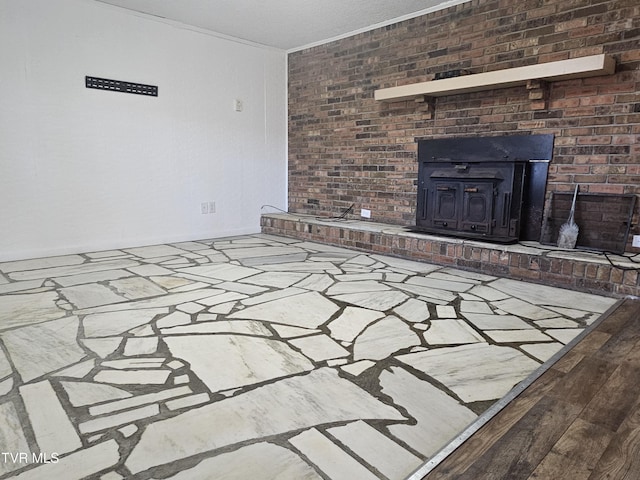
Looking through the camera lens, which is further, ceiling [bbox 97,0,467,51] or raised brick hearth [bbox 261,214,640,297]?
ceiling [bbox 97,0,467,51]

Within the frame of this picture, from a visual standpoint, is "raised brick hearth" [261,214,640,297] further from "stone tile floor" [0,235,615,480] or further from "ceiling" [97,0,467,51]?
"ceiling" [97,0,467,51]

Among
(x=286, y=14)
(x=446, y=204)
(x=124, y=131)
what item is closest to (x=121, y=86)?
(x=124, y=131)

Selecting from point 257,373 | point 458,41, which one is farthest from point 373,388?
point 458,41

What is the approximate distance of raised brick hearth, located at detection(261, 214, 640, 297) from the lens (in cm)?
259

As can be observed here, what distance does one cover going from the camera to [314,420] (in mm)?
1298

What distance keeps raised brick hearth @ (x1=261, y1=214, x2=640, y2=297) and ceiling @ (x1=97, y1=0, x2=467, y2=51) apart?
2.02m

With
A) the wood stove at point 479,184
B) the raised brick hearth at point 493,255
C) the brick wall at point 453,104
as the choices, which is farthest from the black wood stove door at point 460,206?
the brick wall at point 453,104

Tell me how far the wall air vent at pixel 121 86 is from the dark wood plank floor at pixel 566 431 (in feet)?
13.3

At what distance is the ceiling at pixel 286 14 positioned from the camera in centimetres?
368

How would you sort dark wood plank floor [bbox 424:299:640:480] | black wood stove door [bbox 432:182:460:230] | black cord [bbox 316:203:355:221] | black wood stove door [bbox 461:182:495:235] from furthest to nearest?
black cord [bbox 316:203:355:221], black wood stove door [bbox 432:182:460:230], black wood stove door [bbox 461:182:495:235], dark wood plank floor [bbox 424:299:640:480]

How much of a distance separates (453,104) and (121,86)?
3.09 m

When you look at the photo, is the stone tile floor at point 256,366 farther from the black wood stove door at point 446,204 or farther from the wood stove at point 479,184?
the black wood stove door at point 446,204

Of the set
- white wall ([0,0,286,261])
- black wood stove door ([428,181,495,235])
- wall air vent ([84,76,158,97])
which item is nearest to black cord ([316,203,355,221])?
white wall ([0,0,286,261])

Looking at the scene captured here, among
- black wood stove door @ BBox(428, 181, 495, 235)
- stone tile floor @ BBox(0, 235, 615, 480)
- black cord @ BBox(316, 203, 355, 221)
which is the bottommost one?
stone tile floor @ BBox(0, 235, 615, 480)
